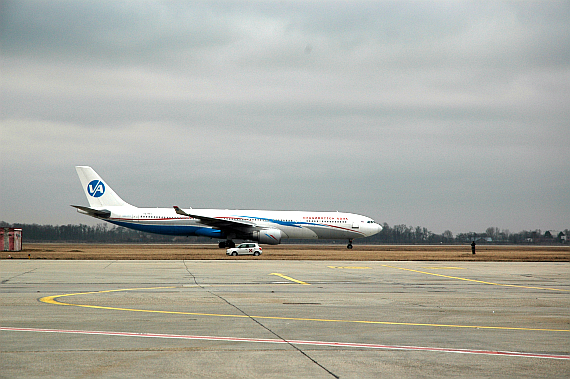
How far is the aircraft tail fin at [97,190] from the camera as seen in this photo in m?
74.6

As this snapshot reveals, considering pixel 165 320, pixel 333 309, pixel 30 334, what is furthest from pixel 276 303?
pixel 30 334

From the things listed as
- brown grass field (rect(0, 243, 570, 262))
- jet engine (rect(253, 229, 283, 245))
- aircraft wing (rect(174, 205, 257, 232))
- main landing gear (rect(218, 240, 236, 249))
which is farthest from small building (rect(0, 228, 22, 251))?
jet engine (rect(253, 229, 283, 245))

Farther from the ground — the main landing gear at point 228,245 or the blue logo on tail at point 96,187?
the blue logo on tail at point 96,187

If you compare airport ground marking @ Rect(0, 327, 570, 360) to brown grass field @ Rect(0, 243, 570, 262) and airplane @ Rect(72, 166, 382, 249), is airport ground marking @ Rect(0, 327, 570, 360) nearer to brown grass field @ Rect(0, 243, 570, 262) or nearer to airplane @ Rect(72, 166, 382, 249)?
brown grass field @ Rect(0, 243, 570, 262)

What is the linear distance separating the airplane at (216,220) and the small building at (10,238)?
44.5 feet

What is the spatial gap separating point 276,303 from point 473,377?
32.7 ft

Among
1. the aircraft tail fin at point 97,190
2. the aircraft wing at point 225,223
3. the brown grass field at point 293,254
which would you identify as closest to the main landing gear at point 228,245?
the aircraft wing at point 225,223

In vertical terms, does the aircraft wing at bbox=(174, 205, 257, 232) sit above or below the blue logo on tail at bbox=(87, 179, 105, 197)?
below

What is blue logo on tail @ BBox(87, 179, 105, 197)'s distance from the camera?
74.6 m

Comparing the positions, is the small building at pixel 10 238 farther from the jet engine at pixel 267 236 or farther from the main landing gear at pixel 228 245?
the jet engine at pixel 267 236

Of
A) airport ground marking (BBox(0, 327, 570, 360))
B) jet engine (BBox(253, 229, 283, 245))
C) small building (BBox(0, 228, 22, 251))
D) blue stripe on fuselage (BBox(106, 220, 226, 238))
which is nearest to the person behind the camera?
airport ground marking (BBox(0, 327, 570, 360))

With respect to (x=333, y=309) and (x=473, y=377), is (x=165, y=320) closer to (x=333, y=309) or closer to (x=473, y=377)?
(x=333, y=309)

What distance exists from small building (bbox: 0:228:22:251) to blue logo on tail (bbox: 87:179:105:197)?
17.0 meters

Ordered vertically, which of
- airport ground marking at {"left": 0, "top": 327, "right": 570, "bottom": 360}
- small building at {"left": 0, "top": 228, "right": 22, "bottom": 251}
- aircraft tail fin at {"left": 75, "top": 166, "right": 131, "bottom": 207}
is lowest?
airport ground marking at {"left": 0, "top": 327, "right": 570, "bottom": 360}
